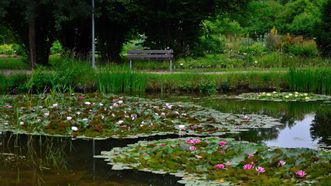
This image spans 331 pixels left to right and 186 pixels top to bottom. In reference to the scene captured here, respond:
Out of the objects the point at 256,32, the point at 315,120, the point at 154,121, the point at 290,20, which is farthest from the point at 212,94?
the point at 290,20

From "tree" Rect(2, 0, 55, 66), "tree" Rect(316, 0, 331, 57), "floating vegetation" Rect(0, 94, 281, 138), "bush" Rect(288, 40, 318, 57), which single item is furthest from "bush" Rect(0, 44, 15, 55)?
"floating vegetation" Rect(0, 94, 281, 138)

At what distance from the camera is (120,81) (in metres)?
15.9

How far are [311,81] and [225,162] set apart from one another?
10440mm

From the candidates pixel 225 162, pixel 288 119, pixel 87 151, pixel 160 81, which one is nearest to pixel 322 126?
pixel 288 119

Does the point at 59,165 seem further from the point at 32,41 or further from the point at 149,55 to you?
the point at 32,41

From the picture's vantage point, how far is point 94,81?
54.0 feet

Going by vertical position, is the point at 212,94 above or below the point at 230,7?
below

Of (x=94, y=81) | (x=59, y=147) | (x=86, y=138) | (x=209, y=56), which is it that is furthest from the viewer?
(x=209, y=56)

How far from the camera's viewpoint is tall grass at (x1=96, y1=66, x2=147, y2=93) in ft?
52.1

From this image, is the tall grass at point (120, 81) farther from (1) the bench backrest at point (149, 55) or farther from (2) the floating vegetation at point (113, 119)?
(1) the bench backrest at point (149, 55)

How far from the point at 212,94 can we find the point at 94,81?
3.52m

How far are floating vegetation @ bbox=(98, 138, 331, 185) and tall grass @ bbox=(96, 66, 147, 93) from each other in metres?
7.80

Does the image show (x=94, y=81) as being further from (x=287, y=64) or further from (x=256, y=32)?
(x=256, y=32)

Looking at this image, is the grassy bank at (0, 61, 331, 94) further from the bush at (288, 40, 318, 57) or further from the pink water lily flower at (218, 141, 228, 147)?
the pink water lily flower at (218, 141, 228, 147)
